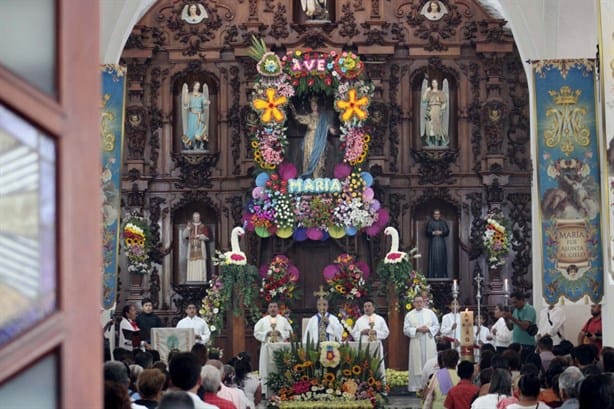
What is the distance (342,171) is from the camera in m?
23.6

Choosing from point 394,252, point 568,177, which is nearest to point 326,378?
point 568,177

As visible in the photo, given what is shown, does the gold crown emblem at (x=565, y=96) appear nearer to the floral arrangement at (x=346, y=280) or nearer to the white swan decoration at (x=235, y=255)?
the floral arrangement at (x=346, y=280)

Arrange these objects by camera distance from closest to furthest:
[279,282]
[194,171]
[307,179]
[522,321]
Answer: [522,321], [279,282], [307,179], [194,171]

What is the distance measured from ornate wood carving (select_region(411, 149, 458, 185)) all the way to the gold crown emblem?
9.27 metres

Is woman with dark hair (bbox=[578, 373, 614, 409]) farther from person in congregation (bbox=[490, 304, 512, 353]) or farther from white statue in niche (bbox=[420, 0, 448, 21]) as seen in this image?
white statue in niche (bbox=[420, 0, 448, 21])

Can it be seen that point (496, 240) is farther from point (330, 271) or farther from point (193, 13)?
point (193, 13)

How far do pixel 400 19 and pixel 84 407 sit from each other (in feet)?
76.7

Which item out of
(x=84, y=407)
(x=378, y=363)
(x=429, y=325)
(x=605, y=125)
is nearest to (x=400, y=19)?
(x=429, y=325)

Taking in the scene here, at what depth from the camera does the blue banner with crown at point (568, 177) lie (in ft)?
49.0

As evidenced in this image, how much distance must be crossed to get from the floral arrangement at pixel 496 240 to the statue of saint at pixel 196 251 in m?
5.65

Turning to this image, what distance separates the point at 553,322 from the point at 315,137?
8343mm

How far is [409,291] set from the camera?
21.9 metres

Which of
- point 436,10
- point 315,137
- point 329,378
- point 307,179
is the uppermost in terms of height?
point 436,10

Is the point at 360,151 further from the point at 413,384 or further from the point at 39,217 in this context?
the point at 39,217
